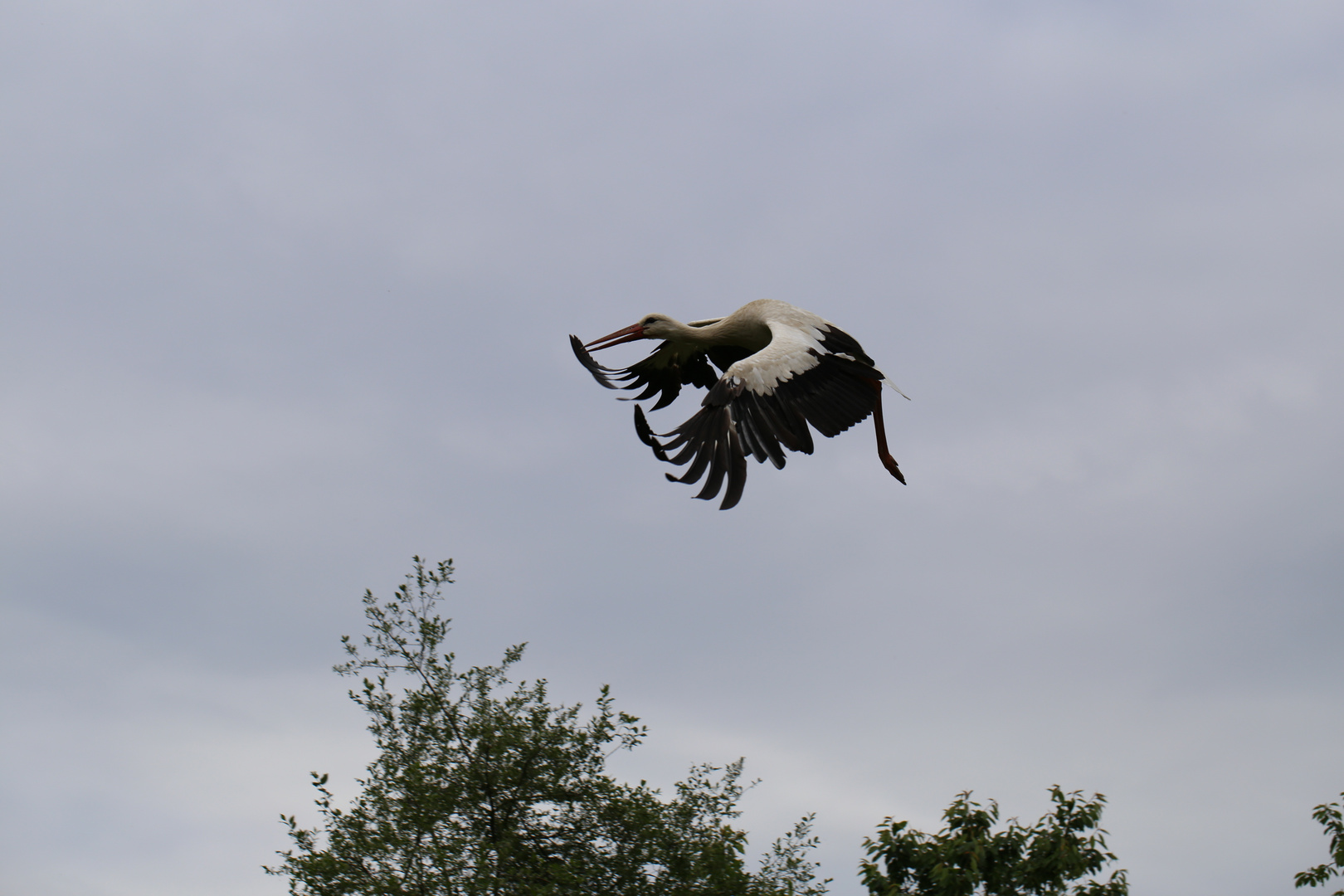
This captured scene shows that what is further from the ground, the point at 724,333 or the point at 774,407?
the point at 724,333

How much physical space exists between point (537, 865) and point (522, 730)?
1.44 metres

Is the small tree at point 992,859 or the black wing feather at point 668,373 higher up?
the black wing feather at point 668,373

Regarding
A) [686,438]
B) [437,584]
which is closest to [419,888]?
[437,584]

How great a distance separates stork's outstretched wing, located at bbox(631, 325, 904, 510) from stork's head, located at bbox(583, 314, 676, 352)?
1.29 m

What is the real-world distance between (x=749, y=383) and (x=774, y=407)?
0.21m

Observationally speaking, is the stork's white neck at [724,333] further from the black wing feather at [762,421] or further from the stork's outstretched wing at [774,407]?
the black wing feather at [762,421]

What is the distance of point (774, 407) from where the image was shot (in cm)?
756

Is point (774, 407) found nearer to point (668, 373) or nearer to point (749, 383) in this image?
point (749, 383)

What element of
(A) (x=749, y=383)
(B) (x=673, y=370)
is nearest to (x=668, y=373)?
(B) (x=673, y=370)

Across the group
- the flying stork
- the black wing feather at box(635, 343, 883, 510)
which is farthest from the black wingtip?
the black wing feather at box(635, 343, 883, 510)

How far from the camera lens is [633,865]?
40.5 feet

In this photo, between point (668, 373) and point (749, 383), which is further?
point (668, 373)

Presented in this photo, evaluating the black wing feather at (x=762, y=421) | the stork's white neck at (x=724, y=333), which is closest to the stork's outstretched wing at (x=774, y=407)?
the black wing feather at (x=762, y=421)

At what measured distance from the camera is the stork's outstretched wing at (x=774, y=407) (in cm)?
691
